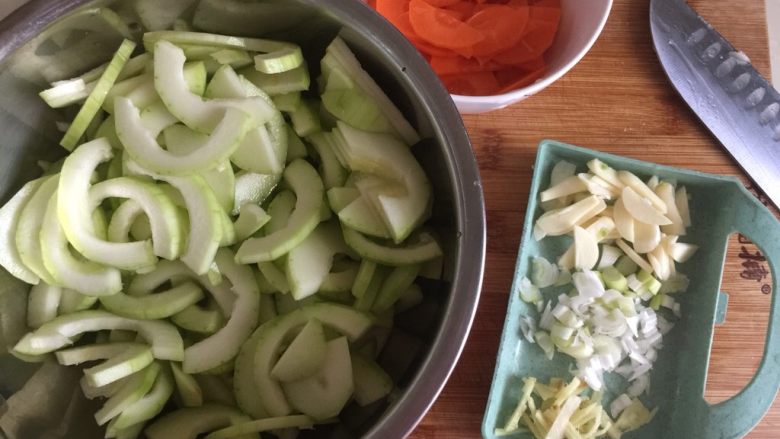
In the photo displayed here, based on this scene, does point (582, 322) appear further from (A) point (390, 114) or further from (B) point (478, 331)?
(A) point (390, 114)

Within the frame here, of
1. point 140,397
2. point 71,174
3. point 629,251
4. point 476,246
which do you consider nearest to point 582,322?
point 629,251

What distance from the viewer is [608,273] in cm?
111

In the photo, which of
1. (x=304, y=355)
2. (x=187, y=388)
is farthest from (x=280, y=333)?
(x=187, y=388)

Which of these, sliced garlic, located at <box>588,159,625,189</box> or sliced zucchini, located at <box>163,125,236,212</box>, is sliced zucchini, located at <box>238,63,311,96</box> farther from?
sliced garlic, located at <box>588,159,625,189</box>

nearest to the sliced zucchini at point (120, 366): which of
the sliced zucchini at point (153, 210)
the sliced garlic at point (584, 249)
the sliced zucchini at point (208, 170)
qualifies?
the sliced zucchini at point (153, 210)

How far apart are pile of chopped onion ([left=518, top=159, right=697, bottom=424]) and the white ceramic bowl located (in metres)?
0.17

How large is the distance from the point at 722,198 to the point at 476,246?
0.58 meters

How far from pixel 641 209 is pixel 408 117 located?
0.42 meters

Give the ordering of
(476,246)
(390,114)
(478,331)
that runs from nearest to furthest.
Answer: (476,246) → (390,114) → (478,331)

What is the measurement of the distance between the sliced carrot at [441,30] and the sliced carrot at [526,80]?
9 centimetres

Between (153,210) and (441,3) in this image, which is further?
(441,3)

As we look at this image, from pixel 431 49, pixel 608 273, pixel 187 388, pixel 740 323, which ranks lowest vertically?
pixel 740 323

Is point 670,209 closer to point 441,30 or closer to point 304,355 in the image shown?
point 441,30

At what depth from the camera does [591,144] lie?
1.16 meters
